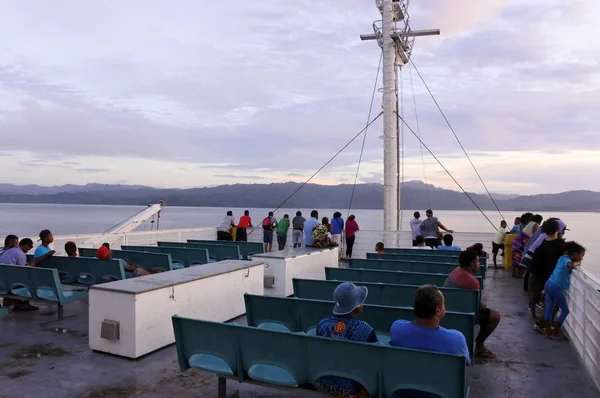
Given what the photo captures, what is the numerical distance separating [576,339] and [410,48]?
12642 mm

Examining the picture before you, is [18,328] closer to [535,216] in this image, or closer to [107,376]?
[107,376]

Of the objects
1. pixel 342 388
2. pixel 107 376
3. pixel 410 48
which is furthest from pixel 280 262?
pixel 410 48

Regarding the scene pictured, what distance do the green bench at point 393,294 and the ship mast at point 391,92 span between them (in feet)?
32.8

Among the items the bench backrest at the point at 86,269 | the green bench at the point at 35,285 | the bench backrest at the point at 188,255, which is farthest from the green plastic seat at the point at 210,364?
the bench backrest at the point at 188,255

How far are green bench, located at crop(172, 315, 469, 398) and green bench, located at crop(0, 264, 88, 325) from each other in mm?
3182

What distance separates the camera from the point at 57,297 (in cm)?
652

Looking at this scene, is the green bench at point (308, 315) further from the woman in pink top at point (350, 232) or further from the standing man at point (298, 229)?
the standing man at point (298, 229)

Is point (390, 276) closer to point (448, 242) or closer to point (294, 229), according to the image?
point (448, 242)

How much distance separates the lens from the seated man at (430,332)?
3.35 meters

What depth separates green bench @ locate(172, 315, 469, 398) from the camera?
3188 mm

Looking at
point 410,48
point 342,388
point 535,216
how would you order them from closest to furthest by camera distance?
point 342,388 < point 535,216 < point 410,48

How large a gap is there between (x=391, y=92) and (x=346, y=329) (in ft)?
43.5

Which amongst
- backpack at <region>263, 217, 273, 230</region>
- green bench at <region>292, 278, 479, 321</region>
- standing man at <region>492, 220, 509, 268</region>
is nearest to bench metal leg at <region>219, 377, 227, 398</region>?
green bench at <region>292, 278, 479, 321</region>

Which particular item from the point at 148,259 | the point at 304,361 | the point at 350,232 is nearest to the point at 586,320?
the point at 304,361
